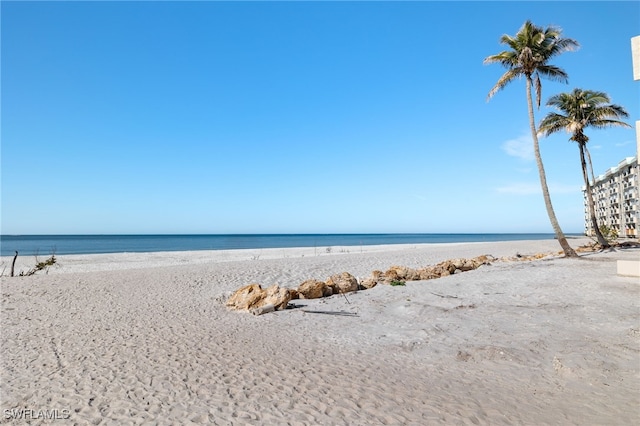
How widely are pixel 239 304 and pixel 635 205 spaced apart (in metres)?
65.2

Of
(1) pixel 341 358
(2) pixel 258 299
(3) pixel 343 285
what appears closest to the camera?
(1) pixel 341 358

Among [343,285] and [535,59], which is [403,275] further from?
[535,59]

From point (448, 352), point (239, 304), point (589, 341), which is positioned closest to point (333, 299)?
point (239, 304)

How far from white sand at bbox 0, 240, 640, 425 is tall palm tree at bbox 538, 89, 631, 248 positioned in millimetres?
13840

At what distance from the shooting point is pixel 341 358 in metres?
6.41

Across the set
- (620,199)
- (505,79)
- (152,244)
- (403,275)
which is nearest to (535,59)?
(505,79)

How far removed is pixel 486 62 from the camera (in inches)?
703

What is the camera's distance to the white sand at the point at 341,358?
177 inches

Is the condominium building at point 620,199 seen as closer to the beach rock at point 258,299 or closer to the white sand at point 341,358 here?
the white sand at point 341,358

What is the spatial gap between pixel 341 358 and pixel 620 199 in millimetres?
71013

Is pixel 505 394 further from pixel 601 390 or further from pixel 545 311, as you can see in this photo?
pixel 545 311

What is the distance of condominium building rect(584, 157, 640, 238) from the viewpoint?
171ft

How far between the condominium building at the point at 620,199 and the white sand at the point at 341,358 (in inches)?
1972

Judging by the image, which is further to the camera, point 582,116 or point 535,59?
point 582,116
